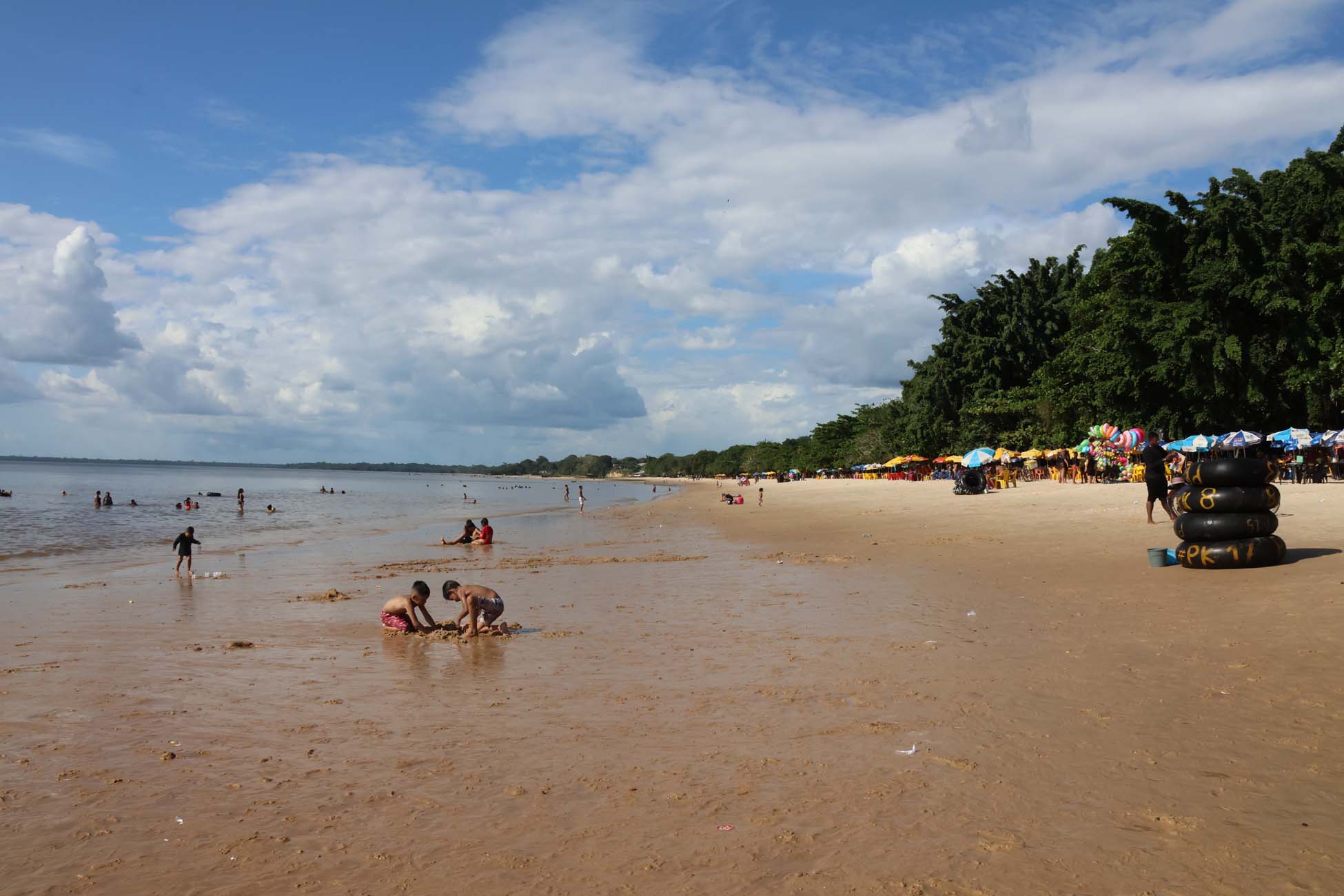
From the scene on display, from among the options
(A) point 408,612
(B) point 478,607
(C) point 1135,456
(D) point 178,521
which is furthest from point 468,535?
(C) point 1135,456

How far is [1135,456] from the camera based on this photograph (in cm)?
3803

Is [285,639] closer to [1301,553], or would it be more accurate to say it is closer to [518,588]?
[518,588]

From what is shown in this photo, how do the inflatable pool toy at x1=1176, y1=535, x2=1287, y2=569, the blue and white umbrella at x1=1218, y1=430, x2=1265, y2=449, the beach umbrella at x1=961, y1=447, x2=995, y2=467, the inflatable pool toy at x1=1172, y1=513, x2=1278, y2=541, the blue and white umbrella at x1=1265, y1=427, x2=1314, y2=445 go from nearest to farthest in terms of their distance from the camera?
the inflatable pool toy at x1=1176, y1=535, x2=1287, y2=569 → the inflatable pool toy at x1=1172, y1=513, x2=1278, y2=541 → the blue and white umbrella at x1=1265, y1=427, x2=1314, y2=445 → the blue and white umbrella at x1=1218, y1=430, x2=1265, y2=449 → the beach umbrella at x1=961, y1=447, x2=995, y2=467

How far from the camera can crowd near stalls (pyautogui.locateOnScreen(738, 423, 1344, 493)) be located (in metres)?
34.5

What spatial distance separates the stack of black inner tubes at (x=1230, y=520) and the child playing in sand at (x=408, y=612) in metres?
10.9

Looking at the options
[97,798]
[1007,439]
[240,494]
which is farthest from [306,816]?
[1007,439]

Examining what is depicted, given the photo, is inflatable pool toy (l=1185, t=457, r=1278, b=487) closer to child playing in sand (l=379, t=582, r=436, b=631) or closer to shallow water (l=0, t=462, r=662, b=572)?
child playing in sand (l=379, t=582, r=436, b=631)

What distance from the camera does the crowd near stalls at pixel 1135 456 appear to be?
3447cm

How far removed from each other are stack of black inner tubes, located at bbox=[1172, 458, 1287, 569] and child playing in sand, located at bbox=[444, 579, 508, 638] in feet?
32.6

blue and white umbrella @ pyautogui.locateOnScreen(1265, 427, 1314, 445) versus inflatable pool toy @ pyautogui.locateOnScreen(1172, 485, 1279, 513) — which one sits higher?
blue and white umbrella @ pyautogui.locateOnScreen(1265, 427, 1314, 445)

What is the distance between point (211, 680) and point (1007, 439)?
57811 mm

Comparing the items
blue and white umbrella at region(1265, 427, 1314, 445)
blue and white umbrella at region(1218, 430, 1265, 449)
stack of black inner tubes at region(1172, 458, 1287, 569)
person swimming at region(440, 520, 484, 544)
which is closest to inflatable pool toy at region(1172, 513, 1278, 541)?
stack of black inner tubes at region(1172, 458, 1287, 569)

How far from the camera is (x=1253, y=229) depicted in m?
37.5

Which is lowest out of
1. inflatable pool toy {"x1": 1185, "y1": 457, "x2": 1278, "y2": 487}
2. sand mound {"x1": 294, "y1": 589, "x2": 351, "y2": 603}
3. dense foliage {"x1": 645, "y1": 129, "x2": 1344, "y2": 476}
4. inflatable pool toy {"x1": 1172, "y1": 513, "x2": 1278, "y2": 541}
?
sand mound {"x1": 294, "y1": 589, "x2": 351, "y2": 603}
